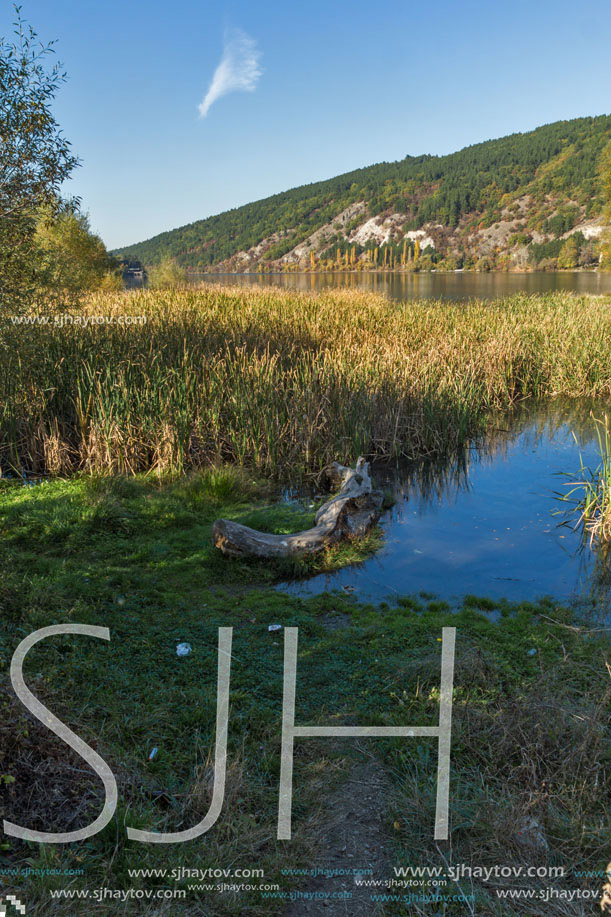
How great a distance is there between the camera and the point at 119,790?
2721 mm

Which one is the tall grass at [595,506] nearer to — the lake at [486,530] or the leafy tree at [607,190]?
the lake at [486,530]

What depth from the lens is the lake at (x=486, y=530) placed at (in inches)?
234

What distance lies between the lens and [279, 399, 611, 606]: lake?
19.5 feet

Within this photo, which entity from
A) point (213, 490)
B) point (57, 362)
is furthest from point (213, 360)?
point (213, 490)

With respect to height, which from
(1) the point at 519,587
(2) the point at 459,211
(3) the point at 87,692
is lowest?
(1) the point at 519,587

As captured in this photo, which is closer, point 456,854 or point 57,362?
point 456,854

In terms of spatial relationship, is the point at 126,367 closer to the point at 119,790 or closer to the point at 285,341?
the point at 285,341

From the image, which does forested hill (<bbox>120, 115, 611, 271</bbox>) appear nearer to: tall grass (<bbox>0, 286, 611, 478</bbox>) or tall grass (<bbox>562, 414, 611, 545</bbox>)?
tall grass (<bbox>0, 286, 611, 478</bbox>)

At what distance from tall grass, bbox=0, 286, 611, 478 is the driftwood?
153cm

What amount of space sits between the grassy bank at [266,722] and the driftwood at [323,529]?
289 mm

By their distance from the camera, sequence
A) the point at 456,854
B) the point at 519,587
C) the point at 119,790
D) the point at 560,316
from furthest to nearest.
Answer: the point at 560,316 → the point at 519,587 → the point at 119,790 → the point at 456,854

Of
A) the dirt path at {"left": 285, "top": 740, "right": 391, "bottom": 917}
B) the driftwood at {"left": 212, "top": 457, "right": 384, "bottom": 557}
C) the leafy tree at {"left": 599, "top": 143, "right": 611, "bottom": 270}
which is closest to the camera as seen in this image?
the dirt path at {"left": 285, "top": 740, "right": 391, "bottom": 917}

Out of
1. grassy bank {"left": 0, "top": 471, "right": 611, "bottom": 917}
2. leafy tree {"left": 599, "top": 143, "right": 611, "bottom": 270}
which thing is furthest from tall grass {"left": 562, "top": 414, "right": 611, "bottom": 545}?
leafy tree {"left": 599, "top": 143, "right": 611, "bottom": 270}

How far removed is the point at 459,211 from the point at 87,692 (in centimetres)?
16105
